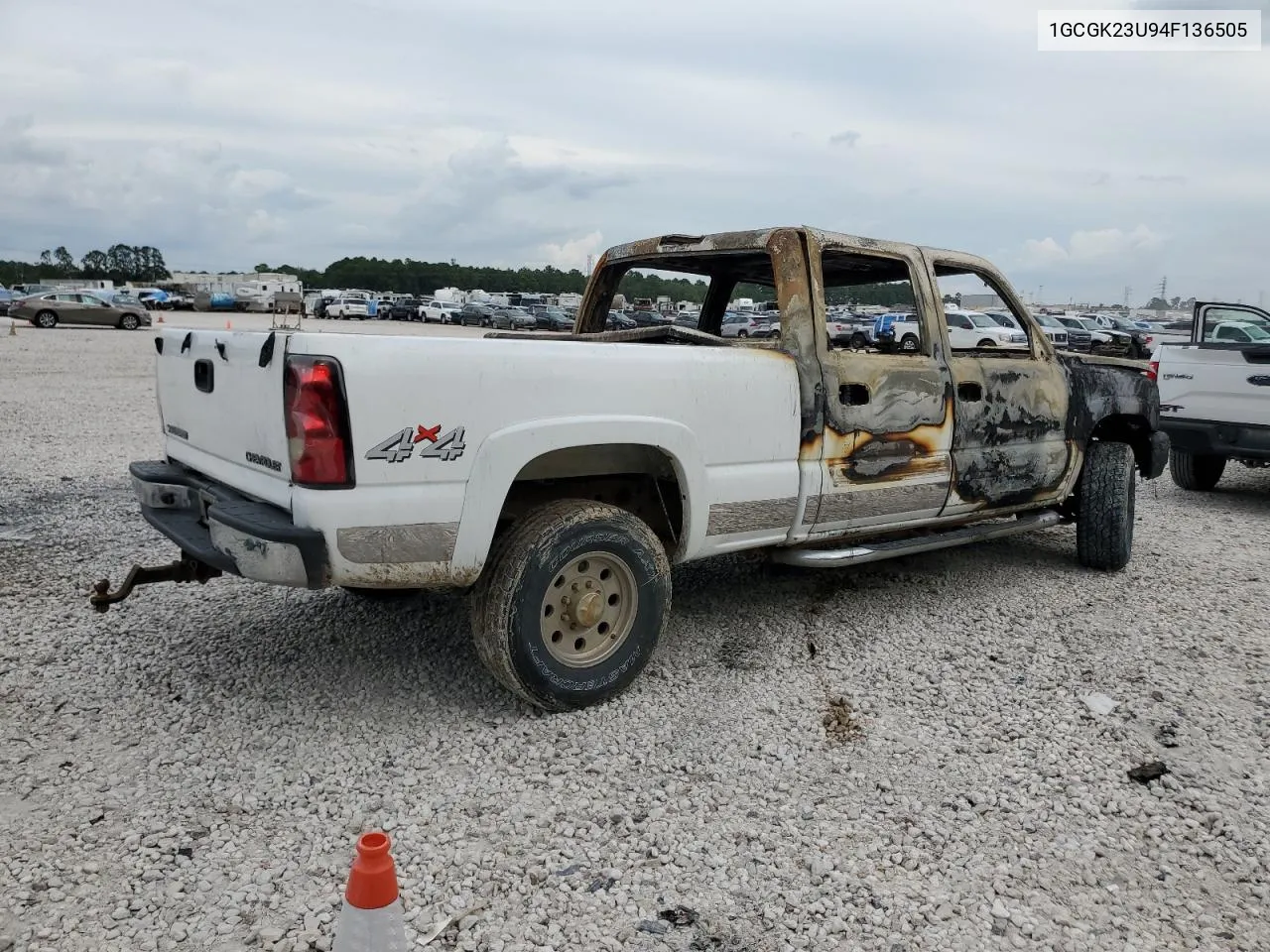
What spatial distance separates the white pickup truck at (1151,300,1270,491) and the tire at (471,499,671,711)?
642 centimetres

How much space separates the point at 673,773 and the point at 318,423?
166 centimetres

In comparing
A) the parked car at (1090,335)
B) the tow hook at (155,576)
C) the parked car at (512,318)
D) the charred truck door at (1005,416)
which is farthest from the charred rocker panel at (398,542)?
the parked car at (512,318)

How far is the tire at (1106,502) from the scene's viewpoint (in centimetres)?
575

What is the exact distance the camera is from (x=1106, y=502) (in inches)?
227

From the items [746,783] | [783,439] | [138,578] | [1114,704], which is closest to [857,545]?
[783,439]

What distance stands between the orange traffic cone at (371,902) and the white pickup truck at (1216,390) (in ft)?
27.0

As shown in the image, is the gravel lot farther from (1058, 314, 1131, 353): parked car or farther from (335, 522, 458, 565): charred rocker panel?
(1058, 314, 1131, 353): parked car

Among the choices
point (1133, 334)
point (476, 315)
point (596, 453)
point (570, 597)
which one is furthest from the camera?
point (476, 315)

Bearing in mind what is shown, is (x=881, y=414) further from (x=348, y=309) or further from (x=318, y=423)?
(x=348, y=309)

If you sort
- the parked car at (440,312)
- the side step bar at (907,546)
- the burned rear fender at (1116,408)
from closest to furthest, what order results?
the side step bar at (907,546)
the burned rear fender at (1116,408)
the parked car at (440,312)

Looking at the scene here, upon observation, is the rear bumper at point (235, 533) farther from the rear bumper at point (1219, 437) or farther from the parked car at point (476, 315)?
the parked car at point (476, 315)

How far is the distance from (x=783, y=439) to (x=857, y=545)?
910 millimetres

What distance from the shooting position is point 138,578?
3793 millimetres

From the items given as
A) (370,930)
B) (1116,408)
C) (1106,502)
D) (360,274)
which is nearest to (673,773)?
(370,930)
